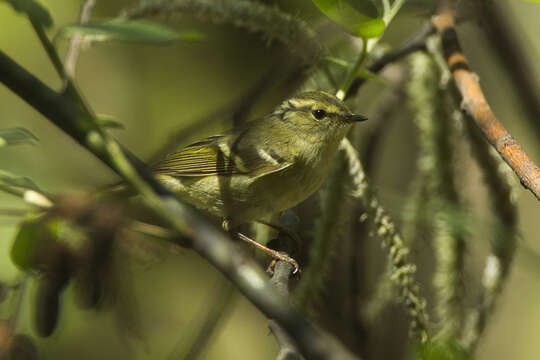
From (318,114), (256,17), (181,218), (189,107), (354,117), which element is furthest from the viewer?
(189,107)

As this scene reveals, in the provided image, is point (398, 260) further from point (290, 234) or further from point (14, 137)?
point (14, 137)

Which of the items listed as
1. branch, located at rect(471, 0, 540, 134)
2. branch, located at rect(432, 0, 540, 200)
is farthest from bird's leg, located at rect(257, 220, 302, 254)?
branch, located at rect(471, 0, 540, 134)

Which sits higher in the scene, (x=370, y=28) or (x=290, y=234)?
(x=370, y=28)

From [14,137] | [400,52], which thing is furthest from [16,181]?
[400,52]

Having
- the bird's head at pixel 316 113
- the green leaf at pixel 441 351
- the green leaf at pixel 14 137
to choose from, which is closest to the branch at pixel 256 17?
the bird's head at pixel 316 113

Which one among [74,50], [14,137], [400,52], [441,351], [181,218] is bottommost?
[441,351]

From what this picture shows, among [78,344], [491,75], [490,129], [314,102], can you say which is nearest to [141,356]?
[78,344]

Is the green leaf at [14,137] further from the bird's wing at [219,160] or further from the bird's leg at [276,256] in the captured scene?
the bird's wing at [219,160]

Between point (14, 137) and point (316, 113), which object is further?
point (316, 113)
